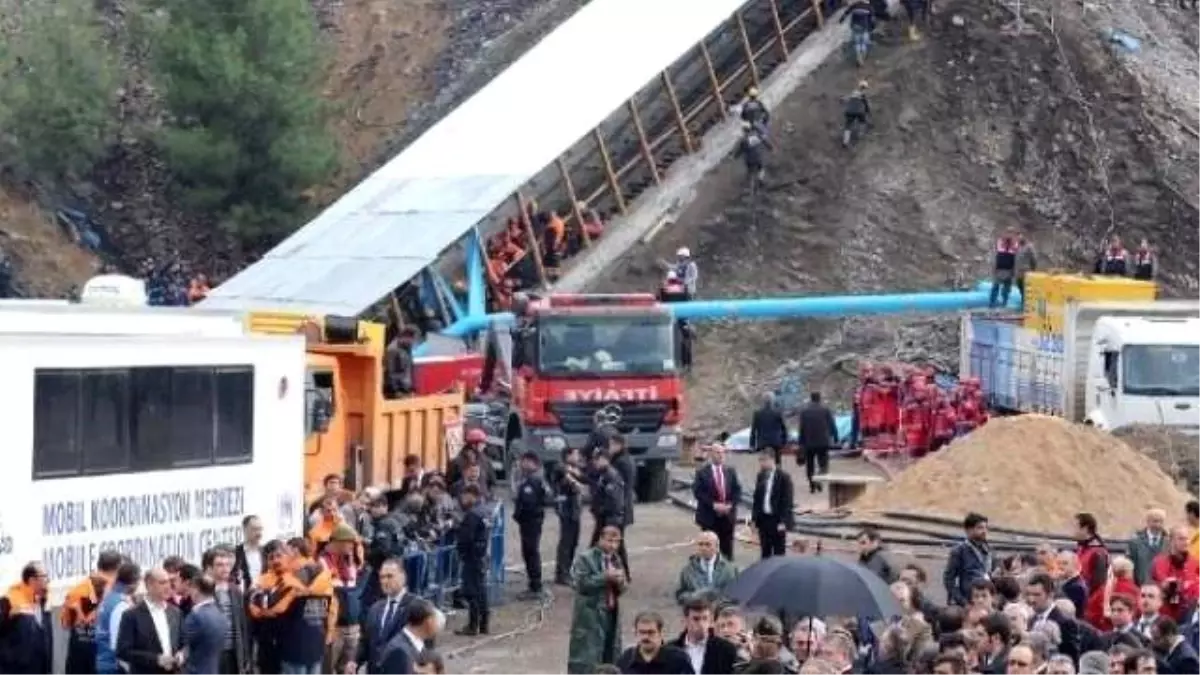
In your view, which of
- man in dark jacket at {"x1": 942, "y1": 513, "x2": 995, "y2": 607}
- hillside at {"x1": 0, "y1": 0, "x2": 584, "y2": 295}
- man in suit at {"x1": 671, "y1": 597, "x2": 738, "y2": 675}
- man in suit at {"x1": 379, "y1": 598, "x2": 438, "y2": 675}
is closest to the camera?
man in suit at {"x1": 379, "y1": 598, "x2": 438, "y2": 675}

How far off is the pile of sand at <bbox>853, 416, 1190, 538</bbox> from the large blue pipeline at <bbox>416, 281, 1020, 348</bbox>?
1136 centimetres

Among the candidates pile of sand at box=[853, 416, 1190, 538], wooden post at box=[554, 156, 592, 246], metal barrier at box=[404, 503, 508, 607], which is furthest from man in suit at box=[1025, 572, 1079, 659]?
wooden post at box=[554, 156, 592, 246]

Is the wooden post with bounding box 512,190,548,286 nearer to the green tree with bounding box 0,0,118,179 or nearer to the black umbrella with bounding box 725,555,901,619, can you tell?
Answer: the green tree with bounding box 0,0,118,179

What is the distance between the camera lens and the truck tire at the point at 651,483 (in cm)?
3512

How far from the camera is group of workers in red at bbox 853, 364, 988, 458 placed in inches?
1519

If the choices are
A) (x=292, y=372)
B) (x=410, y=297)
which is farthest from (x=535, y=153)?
(x=292, y=372)

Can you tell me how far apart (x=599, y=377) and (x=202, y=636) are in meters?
18.0

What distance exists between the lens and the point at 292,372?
22438mm

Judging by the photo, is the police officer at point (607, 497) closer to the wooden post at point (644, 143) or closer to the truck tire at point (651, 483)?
the truck tire at point (651, 483)

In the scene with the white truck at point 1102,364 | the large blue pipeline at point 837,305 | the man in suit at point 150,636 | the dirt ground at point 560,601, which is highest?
the large blue pipeline at point 837,305

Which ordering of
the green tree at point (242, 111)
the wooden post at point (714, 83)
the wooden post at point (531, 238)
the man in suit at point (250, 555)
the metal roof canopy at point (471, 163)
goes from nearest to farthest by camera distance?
the man in suit at point (250, 555) → the metal roof canopy at point (471, 163) → the wooden post at point (531, 238) → the wooden post at point (714, 83) → the green tree at point (242, 111)

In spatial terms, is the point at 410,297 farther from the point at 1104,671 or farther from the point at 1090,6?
the point at 1104,671

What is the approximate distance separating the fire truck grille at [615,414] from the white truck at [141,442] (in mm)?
11723

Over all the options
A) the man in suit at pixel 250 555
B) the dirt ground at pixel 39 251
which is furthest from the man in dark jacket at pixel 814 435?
the dirt ground at pixel 39 251
